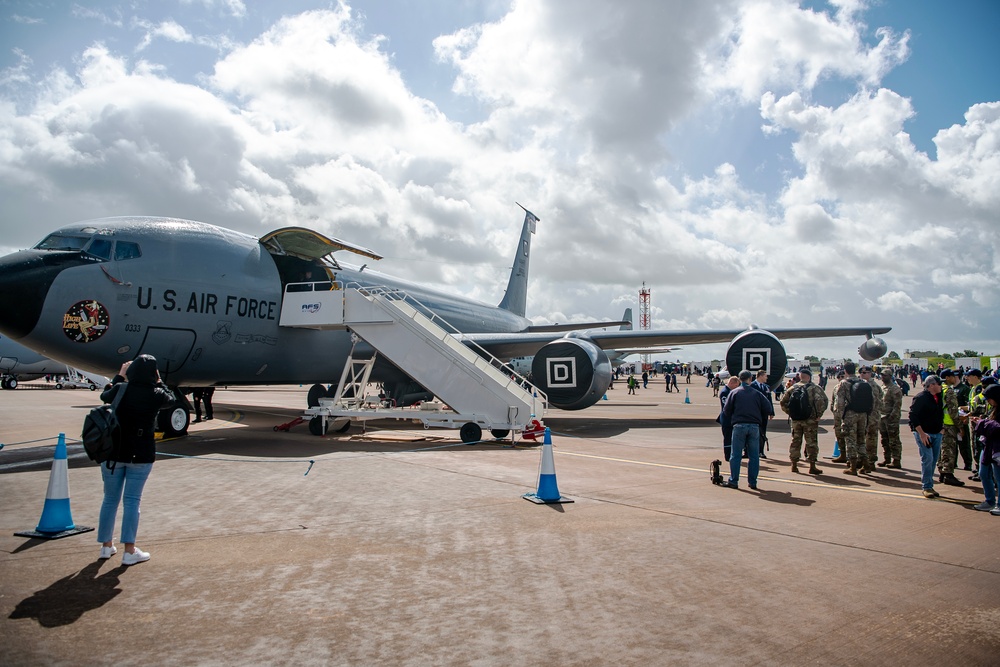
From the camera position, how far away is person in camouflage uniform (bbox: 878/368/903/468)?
980 centimetres

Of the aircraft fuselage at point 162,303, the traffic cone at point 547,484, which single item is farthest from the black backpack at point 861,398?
the aircraft fuselage at point 162,303

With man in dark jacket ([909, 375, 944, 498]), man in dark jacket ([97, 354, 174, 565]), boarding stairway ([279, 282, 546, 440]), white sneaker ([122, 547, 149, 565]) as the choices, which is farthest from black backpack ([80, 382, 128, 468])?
man in dark jacket ([909, 375, 944, 498])

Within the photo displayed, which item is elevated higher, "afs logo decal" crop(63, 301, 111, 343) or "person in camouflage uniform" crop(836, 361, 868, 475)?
"afs logo decal" crop(63, 301, 111, 343)

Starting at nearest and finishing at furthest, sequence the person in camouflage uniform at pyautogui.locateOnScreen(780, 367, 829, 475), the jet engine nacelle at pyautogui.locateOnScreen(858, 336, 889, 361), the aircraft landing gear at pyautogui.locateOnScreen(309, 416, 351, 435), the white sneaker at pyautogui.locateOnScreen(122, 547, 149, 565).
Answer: the white sneaker at pyautogui.locateOnScreen(122, 547, 149, 565), the person in camouflage uniform at pyautogui.locateOnScreen(780, 367, 829, 475), the aircraft landing gear at pyautogui.locateOnScreen(309, 416, 351, 435), the jet engine nacelle at pyautogui.locateOnScreen(858, 336, 889, 361)

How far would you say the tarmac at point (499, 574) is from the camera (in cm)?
328

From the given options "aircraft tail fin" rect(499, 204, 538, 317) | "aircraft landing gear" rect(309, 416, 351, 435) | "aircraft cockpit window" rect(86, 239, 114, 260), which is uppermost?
"aircraft tail fin" rect(499, 204, 538, 317)

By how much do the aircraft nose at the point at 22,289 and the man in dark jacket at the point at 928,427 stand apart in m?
12.6

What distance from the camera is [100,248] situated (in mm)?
10922

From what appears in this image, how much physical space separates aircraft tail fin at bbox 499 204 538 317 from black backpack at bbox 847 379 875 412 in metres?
20.9

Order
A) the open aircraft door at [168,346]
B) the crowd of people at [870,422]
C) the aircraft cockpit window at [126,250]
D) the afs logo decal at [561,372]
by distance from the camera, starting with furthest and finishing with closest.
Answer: the afs logo decal at [561,372]
the open aircraft door at [168,346]
the aircraft cockpit window at [126,250]
the crowd of people at [870,422]

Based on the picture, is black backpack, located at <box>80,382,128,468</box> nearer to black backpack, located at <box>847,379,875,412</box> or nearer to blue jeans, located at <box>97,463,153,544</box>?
blue jeans, located at <box>97,463,153,544</box>

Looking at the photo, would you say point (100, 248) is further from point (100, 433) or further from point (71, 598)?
point (71, 598)

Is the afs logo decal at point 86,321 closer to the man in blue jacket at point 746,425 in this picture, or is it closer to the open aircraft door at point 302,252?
the open aircraft door at point 302,252

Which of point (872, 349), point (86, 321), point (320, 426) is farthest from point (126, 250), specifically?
point (872, 349)
